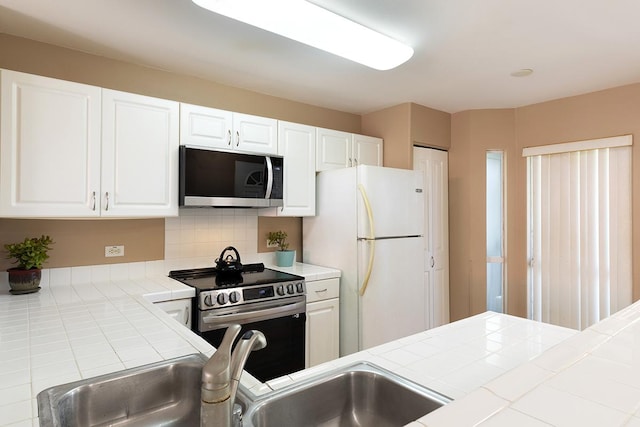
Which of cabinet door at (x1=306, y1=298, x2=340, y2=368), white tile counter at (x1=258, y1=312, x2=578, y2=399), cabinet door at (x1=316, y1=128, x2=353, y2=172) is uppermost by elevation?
cabinet door at (x1=316, y1=128, x2=353, y2=172)

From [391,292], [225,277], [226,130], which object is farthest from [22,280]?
[391,292]

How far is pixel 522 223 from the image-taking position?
3.73m

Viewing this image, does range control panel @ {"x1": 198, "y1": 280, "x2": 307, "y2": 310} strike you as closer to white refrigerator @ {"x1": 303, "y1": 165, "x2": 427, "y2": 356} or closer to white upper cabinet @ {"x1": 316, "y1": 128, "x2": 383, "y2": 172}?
white refrigerator @ {"x1": 303, "y1": 165, "x2": 427, "y2": 356}

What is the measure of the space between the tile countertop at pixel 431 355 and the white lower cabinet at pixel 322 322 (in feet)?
3.10

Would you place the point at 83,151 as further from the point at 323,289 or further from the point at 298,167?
the point at 323,289

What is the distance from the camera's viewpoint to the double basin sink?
37.1 inches

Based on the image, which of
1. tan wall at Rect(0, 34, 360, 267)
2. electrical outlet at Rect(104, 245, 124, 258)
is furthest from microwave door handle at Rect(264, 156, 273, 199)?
electrical outlet at Rect(104, 245, 124, 258)

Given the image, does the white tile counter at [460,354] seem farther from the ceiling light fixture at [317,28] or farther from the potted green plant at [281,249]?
the potted green plant at [281,249]

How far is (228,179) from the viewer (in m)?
2.68

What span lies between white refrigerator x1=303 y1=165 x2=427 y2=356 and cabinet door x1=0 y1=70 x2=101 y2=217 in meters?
1.72

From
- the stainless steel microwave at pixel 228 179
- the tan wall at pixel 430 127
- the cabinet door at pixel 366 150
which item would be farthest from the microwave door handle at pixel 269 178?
the tan wall at pixel 430 127

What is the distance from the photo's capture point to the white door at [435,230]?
146 inches

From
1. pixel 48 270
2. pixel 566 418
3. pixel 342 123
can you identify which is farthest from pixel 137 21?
pixel 566 418

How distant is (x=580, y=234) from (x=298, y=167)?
261cm
